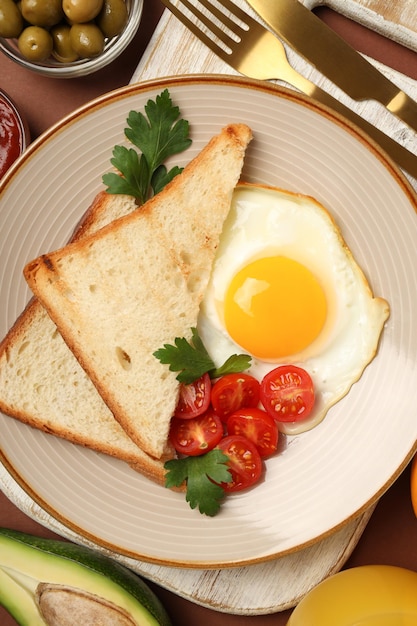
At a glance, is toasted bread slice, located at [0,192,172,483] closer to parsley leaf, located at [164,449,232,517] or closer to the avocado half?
parsley leaf, located at [164,449,232,517]

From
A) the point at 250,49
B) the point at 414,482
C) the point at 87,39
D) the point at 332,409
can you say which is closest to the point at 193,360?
the point at 332,409

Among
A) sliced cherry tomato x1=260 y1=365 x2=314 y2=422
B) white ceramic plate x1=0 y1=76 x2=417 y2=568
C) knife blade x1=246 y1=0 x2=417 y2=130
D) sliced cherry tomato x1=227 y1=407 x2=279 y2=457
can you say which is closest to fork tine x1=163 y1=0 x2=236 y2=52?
knife blade x1=246 y1=0 x2=417 y2=130

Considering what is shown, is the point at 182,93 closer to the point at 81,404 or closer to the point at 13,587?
the point at 81,404

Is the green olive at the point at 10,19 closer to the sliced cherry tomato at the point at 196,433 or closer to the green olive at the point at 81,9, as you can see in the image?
the green olive at the point at 81,9

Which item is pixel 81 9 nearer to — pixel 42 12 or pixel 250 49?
pixel 42 12

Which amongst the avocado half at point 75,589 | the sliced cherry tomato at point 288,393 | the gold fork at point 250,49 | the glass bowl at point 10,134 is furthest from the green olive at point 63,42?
the avocado half at point 75,589

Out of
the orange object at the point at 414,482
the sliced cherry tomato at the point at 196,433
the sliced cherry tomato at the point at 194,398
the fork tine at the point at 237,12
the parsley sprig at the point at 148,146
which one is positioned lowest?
the orange object at the point at 414,482

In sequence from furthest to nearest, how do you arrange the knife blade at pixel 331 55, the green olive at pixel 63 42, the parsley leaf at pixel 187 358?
the green olive at pixel 63 42 → the knife blade at pixel 331 55 → the parsley leaf at pixel 187 358
